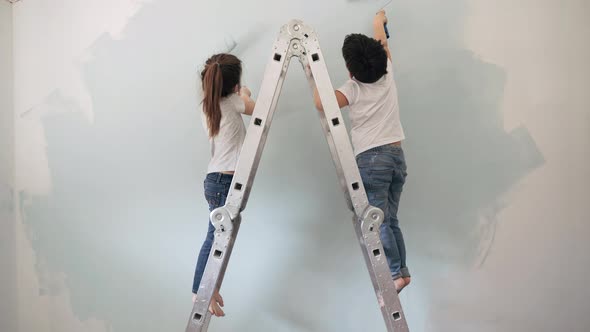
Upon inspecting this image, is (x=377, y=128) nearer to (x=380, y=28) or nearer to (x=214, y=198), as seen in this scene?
(x=380, y=28)

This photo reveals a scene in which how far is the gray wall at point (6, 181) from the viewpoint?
2.18 metres

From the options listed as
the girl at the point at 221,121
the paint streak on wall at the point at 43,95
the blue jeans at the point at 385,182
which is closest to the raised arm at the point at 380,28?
the blue jeans at the point at 385,182

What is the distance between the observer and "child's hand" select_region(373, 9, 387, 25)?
5.61 ft

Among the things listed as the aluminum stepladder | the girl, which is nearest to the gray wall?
the girl

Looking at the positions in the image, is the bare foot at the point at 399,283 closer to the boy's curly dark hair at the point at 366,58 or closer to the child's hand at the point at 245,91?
the boy's curly dark hair at the point at 366,58

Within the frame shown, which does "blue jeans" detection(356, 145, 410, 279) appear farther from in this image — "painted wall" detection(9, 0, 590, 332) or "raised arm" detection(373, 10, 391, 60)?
"raised arm" detection(373, 10, 391, 60)

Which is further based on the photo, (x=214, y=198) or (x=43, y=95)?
(x=43, y=95)

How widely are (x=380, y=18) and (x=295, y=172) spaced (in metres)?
0.72

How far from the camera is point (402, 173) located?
5.11 ft

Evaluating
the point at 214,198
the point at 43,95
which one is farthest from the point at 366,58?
the point at 43,95

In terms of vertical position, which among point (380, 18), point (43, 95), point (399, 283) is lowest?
point (399, 283)

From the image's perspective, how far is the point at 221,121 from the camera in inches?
64.7

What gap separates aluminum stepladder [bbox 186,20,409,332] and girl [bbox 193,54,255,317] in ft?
1.01

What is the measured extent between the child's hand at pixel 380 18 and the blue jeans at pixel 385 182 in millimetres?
528
